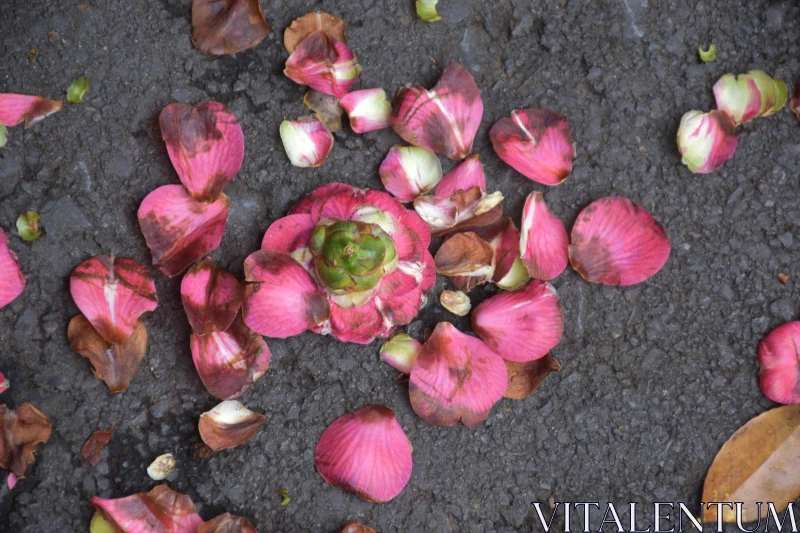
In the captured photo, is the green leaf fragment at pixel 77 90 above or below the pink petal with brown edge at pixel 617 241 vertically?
above

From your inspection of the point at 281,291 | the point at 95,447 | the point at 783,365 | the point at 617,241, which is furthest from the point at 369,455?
the point at 783,365

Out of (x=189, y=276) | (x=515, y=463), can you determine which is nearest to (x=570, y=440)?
(x=515, y=463)

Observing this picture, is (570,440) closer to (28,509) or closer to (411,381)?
(411,381)

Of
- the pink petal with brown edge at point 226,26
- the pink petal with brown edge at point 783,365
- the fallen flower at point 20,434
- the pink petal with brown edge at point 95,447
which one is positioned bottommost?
the pink petal with brown edge at point 783,365

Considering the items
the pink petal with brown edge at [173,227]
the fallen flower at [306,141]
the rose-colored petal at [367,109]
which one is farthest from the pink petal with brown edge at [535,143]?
the pink petal with brown edge at [173,227]

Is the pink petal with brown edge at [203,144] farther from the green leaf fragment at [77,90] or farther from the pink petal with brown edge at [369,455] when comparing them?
the pink petal with brown edge at [369,455]

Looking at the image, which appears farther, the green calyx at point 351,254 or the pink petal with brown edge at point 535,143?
the pink petal with brown edge at point 535,143

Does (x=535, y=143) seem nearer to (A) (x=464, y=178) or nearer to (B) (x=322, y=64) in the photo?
(A) (x=464, y=178)
